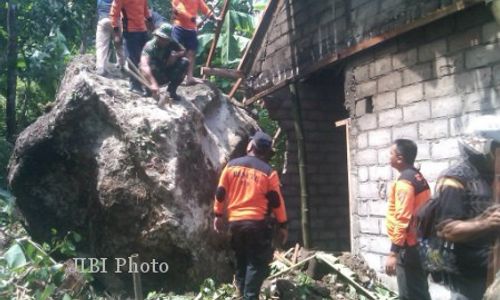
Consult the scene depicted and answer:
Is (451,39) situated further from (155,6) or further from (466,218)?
(155,6)

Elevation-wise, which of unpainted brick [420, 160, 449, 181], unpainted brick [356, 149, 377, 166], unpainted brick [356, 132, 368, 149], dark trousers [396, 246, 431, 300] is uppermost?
unpainted brick [356, 132, 368, 149]

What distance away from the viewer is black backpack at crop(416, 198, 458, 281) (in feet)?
9.01

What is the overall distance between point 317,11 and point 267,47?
4.90 feet

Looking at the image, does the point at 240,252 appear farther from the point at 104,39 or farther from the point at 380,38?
the point at 104,39

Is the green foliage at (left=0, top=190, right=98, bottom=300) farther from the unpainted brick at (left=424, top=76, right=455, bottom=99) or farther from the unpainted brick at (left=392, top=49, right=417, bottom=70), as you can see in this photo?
the unpainted brick at (left=392, top=49, right=417, bottom=70)

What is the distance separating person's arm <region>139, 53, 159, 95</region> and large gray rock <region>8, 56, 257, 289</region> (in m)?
0.15

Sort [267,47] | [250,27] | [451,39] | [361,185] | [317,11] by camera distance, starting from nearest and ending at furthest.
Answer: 1. [451,39]
2. [361,185]
3. [317,11]
4. [267,47]
5. [250,27]

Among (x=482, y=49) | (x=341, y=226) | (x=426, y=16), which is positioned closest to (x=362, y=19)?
(x=426, y=16)

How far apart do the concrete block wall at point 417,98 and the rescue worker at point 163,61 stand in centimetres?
204

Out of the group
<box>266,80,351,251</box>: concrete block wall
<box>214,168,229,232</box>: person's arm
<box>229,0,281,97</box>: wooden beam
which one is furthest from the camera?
<box>229,0,281,97</box>: wooden beam

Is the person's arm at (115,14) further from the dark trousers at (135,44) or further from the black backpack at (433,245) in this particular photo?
the black backpack at (433,245)

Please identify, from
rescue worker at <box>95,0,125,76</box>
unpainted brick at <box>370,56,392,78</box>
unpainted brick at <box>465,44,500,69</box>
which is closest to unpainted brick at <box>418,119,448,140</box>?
unpainted brick at <box>465,44,500,69</box>

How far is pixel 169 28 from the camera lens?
577 cm

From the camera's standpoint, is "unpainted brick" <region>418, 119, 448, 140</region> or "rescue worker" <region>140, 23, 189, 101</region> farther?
"rescue worker" <region>140, 23, 189, 101</region>
